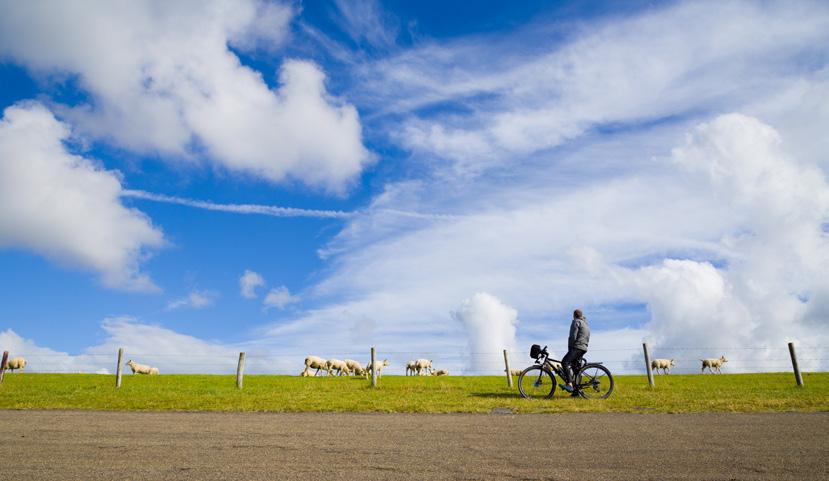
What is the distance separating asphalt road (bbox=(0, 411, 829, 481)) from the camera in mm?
6516

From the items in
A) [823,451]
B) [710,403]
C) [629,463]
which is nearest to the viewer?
[629,463]

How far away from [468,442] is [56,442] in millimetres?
6763

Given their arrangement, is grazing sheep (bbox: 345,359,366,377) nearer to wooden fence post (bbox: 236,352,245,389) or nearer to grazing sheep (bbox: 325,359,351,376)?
grazing sheep (bbox: 325,359,351,376)

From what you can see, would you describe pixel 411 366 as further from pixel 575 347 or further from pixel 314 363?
pixel 575 347

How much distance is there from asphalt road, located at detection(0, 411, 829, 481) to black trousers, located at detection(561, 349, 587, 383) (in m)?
4.52

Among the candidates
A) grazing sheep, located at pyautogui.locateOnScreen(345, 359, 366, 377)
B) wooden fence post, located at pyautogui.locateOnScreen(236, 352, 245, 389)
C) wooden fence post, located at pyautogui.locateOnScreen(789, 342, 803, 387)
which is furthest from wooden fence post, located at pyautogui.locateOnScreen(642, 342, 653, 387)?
grazing sheep, located at pyautogui.locateOnScreen(345, 359, 366, 377)

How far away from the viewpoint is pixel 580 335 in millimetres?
16719

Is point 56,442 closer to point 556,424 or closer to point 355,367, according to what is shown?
point 556,424

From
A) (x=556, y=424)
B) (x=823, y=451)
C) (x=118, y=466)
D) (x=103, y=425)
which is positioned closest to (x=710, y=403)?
(x=556, y=424)

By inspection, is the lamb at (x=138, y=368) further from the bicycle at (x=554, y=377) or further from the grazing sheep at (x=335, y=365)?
the bicycle at (x=554, y=377)

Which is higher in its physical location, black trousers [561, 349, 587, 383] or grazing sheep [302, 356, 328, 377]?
grazing sheep [302, 356, 328, 377]

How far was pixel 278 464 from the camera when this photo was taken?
7.03 metres

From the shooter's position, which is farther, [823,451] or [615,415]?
[615,415]

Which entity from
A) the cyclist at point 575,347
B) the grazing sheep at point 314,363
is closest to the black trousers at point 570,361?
the cyclist at point 575,347
